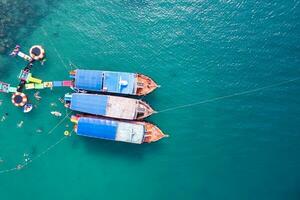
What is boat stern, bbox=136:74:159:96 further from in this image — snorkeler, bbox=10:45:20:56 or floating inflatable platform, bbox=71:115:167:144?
snorkeler, bbox=10:45:20:56

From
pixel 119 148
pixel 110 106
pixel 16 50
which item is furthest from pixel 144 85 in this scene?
pixel 16 50

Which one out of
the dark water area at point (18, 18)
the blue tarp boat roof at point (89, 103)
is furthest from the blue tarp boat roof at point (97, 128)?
the dark water area at point (18, 18)

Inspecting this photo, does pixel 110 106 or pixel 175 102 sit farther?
pixel 175 102

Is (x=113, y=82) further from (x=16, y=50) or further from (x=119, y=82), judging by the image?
(x=16, y=50)

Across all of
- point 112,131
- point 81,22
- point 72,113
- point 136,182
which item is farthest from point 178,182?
point 81,22

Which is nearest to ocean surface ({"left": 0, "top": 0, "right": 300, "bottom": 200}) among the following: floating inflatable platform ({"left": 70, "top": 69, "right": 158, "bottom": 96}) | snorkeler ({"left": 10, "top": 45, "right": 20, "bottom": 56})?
snorkeler ({"left": 10, "top": 45, "right": 20, "bottom": 56})

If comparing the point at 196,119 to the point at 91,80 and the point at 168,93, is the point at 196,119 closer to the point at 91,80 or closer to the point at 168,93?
the point at 168,93

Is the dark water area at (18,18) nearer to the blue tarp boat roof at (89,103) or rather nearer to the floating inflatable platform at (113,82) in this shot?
the floating inflatable platform at (113,82)
